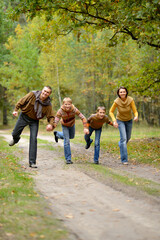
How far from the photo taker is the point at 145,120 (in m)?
37.4

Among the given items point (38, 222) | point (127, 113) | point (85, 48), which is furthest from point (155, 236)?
point (85, 48)

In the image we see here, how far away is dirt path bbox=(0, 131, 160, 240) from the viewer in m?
3.52

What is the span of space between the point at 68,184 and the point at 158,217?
2375mm

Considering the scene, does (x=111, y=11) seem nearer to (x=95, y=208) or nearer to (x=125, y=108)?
A: (x=125, y=108)

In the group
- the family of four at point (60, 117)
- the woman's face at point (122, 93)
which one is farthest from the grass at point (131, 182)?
the woman's face at point (122, 93)

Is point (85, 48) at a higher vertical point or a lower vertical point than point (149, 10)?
higher

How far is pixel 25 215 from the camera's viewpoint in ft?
13.3

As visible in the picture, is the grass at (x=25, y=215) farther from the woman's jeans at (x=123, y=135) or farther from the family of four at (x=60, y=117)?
the woman's jeans at (x=123, y=135)

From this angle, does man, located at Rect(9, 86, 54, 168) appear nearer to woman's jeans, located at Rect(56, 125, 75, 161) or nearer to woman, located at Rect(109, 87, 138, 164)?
woman's jeans, located at Rect(56, 125, 75, 161)

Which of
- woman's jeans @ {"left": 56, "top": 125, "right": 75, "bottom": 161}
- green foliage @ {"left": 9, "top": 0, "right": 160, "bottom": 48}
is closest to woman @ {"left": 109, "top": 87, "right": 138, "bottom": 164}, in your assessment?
woman's jeans @ {"left": 56, "top": 125, "right": 75, "bottom": 161}

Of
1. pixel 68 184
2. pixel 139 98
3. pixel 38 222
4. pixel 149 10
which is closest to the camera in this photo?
pixel 38 222

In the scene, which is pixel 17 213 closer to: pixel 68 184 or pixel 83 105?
pixel 68 184

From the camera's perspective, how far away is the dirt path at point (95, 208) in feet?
11.6

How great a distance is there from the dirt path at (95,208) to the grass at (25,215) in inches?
6.5
